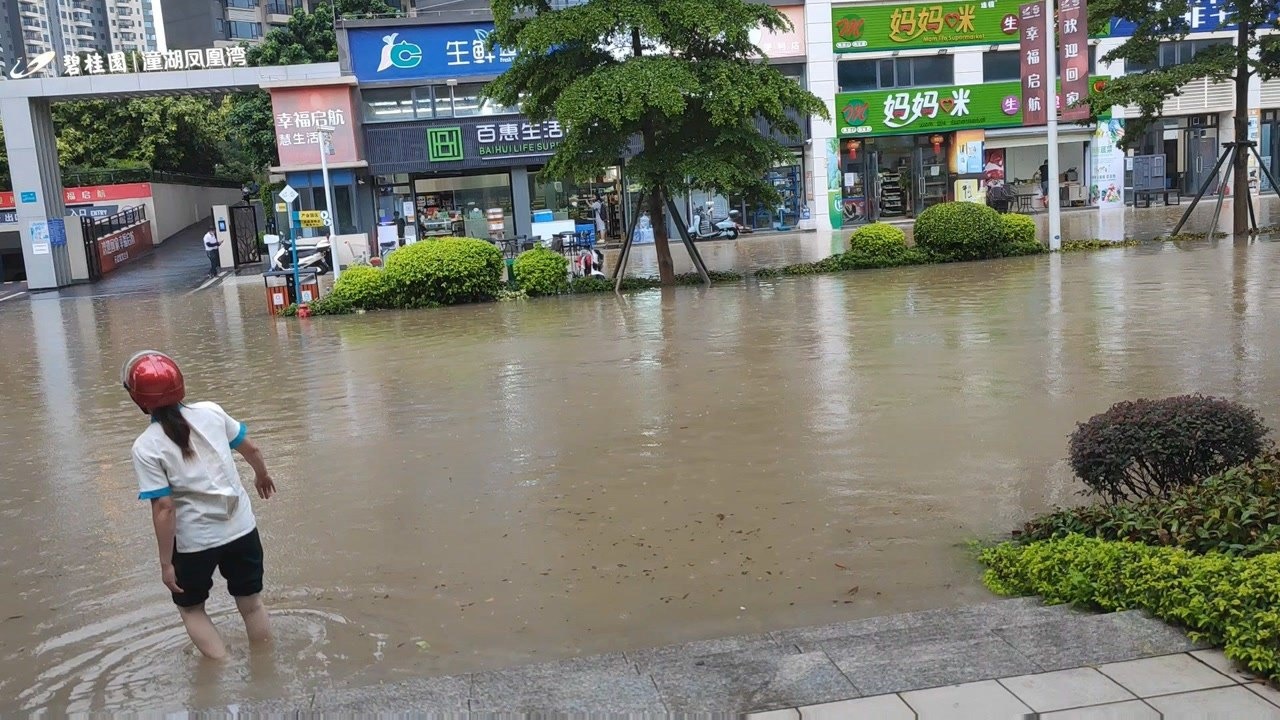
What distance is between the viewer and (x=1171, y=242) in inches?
870

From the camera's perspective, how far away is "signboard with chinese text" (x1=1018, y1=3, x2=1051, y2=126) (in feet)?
72.6

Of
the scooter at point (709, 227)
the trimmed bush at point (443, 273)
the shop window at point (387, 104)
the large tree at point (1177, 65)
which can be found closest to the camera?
the trimmed bush at point (443, 273)

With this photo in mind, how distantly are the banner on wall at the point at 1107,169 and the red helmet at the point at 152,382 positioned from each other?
36878mm

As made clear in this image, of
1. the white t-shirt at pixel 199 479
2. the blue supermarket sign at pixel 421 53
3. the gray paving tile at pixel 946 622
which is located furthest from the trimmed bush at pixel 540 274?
the gray paving tile at pixel 946 622

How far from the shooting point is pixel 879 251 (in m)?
21.2

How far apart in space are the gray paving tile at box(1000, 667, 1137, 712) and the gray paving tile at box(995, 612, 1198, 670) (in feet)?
0.26

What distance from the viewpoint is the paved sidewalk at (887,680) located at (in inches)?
131

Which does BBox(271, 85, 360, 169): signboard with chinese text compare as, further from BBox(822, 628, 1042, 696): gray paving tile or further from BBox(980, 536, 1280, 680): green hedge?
BBox(822, 628, 1042, 696): gray paving tile

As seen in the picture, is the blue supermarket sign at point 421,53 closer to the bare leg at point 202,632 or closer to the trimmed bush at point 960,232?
the trimmed bush at point 960,232

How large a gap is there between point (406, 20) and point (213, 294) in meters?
10.6

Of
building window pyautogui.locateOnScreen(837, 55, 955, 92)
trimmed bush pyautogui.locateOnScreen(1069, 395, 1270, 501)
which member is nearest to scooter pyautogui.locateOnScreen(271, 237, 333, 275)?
building window pyautogui.locateOnScreen(837, 55, 955, 92)

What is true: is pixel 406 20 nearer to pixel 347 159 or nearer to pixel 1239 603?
pixel 347 159

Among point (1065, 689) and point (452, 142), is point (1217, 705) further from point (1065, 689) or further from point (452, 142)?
point (452, 142)

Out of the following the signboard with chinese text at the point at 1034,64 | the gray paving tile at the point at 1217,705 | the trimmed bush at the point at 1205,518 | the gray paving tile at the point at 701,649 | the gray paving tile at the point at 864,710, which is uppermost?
the signboard with chinese text at the point at 1034,64
